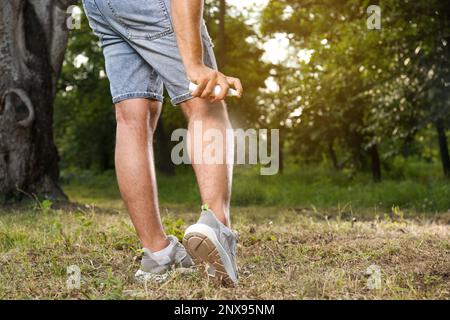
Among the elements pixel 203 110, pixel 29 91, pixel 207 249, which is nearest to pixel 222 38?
pixel 29 91

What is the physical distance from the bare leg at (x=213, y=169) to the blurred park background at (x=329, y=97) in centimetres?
671

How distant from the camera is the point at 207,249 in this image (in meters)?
2.57

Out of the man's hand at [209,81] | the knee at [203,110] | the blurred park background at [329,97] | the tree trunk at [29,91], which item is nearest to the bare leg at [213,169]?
the knee at [203,110]

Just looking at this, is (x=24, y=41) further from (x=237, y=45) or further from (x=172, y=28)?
(x=237, y=45)

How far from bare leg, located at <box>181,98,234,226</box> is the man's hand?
0.17m

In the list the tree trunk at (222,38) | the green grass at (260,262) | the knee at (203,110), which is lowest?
the green grass at (260,262)

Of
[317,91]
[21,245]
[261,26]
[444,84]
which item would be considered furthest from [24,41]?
[261,26]

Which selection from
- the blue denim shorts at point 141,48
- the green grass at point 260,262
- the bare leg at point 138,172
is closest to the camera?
the green grass at point 260,262

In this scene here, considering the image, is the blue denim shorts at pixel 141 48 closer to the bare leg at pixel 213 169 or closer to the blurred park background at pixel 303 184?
the bare leg at pixel 213 169

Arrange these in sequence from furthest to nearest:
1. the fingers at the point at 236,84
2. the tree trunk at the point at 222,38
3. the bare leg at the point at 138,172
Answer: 1. the tree trunk at the point at 222,38
2. the bare leg at the point at 138,172
3. the fingers at the point at 236,84

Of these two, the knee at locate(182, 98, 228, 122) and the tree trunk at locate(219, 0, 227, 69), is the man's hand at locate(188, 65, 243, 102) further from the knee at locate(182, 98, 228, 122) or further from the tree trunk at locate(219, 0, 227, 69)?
the tree trunk at locate(219, 0, 227, 69)

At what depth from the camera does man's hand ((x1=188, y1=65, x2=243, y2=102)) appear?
102 inches

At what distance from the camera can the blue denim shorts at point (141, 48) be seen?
289 centimetres

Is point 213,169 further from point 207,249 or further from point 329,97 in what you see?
point 329,97
